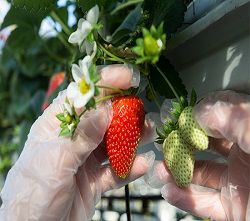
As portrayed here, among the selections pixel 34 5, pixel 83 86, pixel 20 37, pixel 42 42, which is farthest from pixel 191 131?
pixel 42 42

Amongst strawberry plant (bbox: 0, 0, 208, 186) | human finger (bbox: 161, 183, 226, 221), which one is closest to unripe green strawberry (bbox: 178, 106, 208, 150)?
strawberry plant (bbox: 0, 0, 208, 186)

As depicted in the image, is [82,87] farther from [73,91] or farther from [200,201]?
[200,201]

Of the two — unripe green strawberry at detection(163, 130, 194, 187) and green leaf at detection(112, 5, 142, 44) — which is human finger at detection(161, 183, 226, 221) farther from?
green leaf at detection(112, 5, 142, 44)

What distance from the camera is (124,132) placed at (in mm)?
698

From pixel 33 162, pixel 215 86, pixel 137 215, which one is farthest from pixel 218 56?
pixel 137 215

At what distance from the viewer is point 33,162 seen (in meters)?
0.72

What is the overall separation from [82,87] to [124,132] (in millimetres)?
141

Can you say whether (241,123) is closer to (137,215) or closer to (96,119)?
(96,119)

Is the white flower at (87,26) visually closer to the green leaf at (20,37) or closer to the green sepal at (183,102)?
the green sepal at (183,102)

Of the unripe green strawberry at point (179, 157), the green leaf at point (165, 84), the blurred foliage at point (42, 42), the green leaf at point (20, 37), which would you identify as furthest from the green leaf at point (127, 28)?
the green leaf at point (20, 37)

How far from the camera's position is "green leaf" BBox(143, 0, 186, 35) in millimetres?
713

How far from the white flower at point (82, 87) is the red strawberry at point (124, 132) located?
108 millimetres

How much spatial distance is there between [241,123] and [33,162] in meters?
0.30

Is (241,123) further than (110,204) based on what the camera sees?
No
